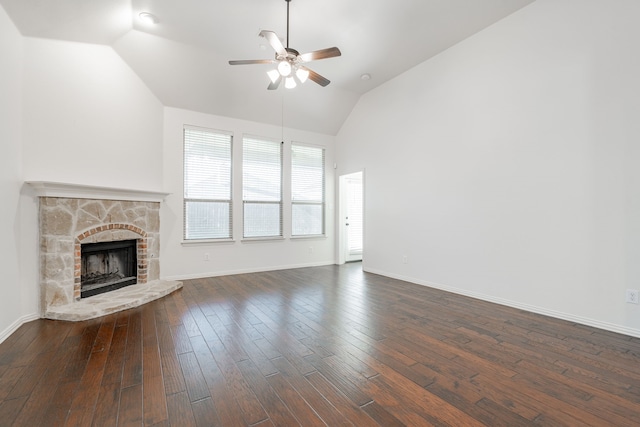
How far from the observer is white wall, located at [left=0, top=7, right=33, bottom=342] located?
2590mm

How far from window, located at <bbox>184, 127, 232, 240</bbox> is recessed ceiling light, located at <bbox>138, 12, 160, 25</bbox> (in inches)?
66.4

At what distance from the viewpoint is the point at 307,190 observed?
6109mm

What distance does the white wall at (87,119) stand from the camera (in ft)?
10.2

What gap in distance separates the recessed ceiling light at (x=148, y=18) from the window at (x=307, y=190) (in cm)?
301

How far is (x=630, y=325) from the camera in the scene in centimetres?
259

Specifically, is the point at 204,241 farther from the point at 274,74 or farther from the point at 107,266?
the point at 274,74

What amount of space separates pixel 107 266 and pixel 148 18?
130 inches

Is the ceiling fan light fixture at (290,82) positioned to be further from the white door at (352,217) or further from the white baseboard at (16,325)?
the white baseboard at (16,325)

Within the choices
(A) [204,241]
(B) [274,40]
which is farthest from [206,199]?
(B) [274,40]

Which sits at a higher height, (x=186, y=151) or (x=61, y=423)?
(x=186, y=151)

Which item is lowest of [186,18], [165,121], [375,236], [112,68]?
[375,236]

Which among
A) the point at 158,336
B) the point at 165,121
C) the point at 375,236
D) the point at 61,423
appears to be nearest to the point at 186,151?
the point at 165,121

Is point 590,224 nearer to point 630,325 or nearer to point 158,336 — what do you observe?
point 630,325

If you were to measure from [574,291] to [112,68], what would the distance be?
612cm
